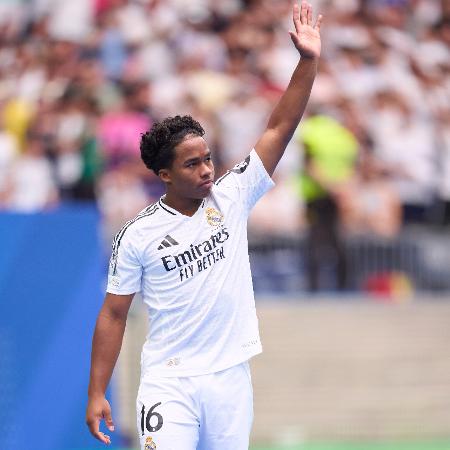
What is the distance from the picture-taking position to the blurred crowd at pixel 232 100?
11781 mm

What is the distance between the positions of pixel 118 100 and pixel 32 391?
4.06 metres

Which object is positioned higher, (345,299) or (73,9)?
(73,9)

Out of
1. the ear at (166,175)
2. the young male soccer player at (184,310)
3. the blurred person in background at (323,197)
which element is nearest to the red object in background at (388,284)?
the blurred person in background at (323,197)

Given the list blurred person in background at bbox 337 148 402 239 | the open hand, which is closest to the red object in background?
blurred person in background at bbox 337 148 402 239

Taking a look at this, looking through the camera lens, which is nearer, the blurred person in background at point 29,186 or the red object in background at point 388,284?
the blurred person in background at point 29,186

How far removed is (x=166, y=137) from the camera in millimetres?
5215

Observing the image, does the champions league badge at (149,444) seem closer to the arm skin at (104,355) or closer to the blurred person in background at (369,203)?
the arm skin at (104,355)

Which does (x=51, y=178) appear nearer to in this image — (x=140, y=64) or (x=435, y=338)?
(x=140, y=64)

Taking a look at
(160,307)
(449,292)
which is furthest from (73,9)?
(160,307)

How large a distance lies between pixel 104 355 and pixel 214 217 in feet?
2.65

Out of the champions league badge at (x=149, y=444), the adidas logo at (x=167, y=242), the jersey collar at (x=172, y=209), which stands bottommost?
the champions league badge at (x=149, y=444)

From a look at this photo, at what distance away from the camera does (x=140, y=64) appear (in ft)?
42.7

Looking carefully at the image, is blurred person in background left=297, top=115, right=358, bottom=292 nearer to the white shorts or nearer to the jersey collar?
the jersey collar

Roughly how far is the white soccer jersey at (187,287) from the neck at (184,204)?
0.07 ft
